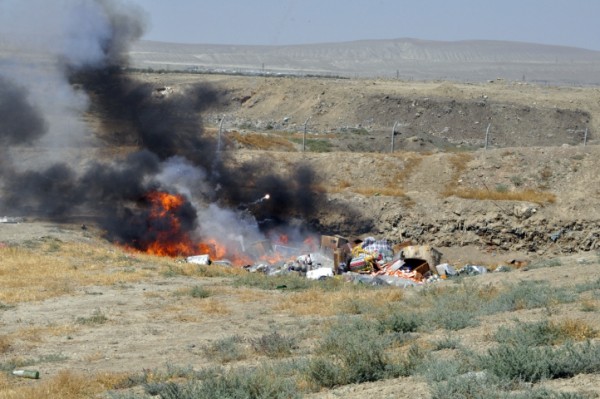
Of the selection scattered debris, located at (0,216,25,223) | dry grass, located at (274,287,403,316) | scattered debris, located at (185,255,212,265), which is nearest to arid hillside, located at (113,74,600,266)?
scattered debris, located at (185,255,212,265)

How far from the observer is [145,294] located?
22.1 metres

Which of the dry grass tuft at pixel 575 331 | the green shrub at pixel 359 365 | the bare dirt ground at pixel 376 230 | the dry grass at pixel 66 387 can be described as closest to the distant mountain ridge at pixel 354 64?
the bare dirt ground at pixel 376 230

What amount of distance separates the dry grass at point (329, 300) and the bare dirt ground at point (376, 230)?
1.07ft

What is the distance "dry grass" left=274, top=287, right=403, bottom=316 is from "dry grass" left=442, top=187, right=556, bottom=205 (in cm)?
1374

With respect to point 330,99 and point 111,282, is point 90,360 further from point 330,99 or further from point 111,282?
point 330,99

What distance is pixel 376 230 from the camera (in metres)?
35.2

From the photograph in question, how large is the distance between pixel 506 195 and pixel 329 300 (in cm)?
1637

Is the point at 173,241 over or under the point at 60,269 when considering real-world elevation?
under

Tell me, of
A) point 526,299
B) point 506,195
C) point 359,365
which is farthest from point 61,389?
point 506,195

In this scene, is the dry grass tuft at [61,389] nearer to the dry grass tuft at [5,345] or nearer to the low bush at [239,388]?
the low bush at [239,388]

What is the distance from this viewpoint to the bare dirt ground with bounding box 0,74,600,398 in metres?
15.8

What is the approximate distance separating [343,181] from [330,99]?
125ft

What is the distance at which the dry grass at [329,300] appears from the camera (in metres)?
19.5

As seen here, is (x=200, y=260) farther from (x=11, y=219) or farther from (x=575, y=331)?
(x=575, y=331)
